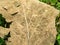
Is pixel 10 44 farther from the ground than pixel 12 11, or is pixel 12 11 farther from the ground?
pixel 12 11

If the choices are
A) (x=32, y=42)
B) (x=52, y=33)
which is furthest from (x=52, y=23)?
(x=32, y=42)

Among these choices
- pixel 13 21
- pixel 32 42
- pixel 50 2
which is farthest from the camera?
pixel 50 2

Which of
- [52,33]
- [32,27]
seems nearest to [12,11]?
[32,27]

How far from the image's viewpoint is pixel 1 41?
4.09 m

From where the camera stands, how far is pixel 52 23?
4.19 m

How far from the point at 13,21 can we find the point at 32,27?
1.12 feet

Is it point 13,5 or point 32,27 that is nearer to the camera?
point 32,27

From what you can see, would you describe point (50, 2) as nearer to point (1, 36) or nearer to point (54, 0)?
point (54, 0)

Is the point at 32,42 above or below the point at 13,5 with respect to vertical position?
below

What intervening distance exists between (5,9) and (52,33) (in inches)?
37.2

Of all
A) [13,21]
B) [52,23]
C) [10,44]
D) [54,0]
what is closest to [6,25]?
[13,21]

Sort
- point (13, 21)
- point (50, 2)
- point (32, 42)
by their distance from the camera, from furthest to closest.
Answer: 1. point (50, 2)
2. point (13, 21)
3. point (32, 42)

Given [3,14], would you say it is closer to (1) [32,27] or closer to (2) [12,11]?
(2) [12,11]

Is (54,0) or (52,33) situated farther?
(54,0)
